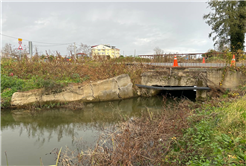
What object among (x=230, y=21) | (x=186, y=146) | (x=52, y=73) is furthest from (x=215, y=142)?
(x=230, y=21)

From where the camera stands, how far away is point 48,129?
6.87 meters

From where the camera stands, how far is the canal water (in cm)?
489

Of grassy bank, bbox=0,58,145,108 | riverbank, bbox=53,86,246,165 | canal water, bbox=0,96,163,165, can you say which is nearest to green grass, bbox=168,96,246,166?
riverbank, bbox=53,86,246,165

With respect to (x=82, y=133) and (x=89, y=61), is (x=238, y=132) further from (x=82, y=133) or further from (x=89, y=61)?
(x=89, y=61)

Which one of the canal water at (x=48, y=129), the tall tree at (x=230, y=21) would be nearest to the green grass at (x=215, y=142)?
the canal water at (x=48, y=129)

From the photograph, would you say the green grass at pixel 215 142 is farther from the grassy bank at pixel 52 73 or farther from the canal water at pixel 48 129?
the grassy bank at pixel 52 73

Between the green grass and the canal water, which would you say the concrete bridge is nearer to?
the canal water

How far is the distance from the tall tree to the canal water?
15.2 m

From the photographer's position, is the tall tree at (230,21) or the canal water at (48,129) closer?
the canal water at (48,129)

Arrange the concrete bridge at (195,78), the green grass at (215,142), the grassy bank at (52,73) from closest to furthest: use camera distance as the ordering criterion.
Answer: the green grass at (215,142) < the grassy bank at (52,73) < the concrete bridge at (195,78)

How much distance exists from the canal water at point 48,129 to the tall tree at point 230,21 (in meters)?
15.2

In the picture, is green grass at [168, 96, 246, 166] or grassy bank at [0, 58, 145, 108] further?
grassy bank at [0, 58, 145, 108]

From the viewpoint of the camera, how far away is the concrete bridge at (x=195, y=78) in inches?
429

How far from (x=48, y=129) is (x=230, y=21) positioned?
2015cm
